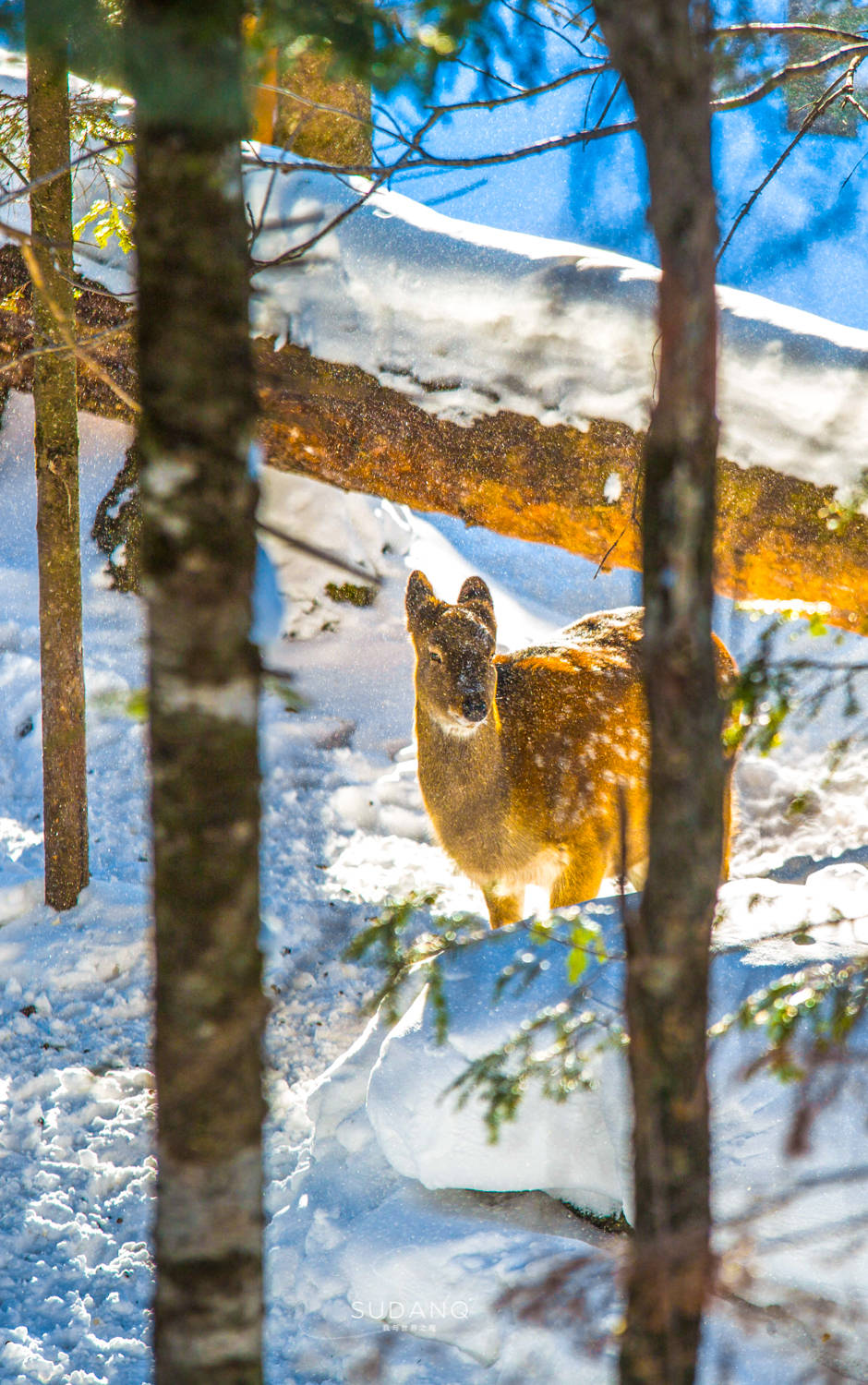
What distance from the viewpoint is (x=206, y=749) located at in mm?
1335

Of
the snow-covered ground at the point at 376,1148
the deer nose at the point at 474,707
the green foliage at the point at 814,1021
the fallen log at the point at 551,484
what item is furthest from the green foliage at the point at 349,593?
the green foliage at the point at 814,1021

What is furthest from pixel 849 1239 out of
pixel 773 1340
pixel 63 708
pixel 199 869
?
pixel 63 708

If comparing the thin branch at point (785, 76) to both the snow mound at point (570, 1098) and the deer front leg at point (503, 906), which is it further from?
the deer front leg at point (503, 906)

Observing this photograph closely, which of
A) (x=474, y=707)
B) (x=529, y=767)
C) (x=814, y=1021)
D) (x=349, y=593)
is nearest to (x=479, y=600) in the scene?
(x=474, y=707)

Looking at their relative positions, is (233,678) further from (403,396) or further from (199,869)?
(403,396)

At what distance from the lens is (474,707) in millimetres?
4387

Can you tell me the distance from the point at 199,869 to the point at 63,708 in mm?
4366

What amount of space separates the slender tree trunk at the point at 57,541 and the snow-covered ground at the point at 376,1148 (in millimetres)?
419

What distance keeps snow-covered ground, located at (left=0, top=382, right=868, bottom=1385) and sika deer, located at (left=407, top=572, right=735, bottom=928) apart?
2.30 feet

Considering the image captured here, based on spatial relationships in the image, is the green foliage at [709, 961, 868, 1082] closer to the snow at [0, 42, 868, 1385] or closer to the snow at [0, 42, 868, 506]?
the snow at [0, 42, 868, 1385]

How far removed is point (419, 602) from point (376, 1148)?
223 centimetres

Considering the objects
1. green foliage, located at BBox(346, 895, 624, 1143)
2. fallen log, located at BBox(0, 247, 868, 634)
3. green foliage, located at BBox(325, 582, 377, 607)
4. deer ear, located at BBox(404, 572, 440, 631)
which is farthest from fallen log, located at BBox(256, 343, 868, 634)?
green foliage, located at BBox(325, 582, 377, 607)

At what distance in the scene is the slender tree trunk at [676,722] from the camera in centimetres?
130

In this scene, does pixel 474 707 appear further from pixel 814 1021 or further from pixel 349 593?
pixel 349 593
